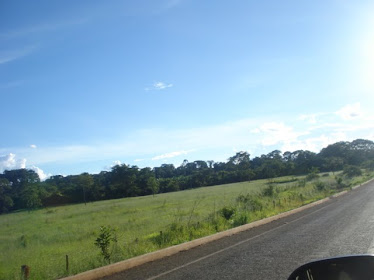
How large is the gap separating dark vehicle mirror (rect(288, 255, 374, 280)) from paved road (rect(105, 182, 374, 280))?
16.0 feet

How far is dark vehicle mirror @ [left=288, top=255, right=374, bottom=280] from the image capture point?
2541 millimetres

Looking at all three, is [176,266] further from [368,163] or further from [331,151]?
[331,151]

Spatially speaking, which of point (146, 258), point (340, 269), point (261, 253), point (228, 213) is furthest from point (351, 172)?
point (340, 269)

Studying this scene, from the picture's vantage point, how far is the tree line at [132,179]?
49.0 meters

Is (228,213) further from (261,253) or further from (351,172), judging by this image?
(351,172)

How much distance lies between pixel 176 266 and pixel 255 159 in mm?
158550

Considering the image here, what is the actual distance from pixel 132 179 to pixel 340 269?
3984 inches

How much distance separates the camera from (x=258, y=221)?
56.5 feet

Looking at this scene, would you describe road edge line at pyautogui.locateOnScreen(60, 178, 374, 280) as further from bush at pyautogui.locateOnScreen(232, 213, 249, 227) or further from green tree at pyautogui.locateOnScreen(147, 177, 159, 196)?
green tree at pyautogui.locateOnScreen(147, 177, 159, 196)

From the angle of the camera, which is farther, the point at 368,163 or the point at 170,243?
the point at 368,163

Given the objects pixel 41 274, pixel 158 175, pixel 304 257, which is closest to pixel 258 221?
pixel 304 257

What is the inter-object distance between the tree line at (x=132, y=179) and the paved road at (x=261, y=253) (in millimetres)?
39689

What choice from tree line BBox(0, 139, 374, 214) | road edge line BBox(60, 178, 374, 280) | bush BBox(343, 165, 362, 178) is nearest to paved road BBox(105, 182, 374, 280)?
road edge line BBox(60, 178, 374, 280)

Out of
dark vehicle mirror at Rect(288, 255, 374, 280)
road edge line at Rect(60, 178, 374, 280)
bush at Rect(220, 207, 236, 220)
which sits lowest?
road edge line at Rect(60, 178, 374, 280)
